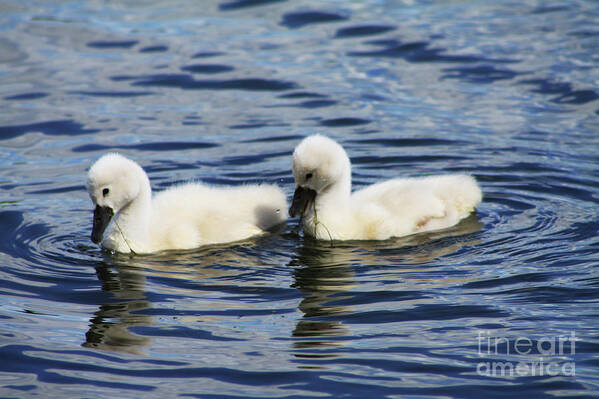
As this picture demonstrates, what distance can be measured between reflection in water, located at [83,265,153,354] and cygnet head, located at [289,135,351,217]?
1.49 meters

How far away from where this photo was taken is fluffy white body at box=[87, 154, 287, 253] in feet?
24.0

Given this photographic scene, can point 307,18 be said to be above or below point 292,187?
above

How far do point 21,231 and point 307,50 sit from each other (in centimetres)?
709

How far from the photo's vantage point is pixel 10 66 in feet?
45.4

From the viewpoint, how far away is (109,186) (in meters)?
7.27

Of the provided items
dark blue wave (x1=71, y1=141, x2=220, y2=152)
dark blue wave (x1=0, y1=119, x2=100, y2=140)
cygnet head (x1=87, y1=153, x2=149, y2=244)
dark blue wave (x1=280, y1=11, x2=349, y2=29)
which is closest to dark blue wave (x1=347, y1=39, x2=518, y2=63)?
dark blue wave (x1=280, y1=11, x2=349, y2=29)

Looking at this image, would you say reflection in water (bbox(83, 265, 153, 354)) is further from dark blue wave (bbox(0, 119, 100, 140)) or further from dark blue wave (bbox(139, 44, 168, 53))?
dark blue wave (bbox(139, 44, 168, 53))

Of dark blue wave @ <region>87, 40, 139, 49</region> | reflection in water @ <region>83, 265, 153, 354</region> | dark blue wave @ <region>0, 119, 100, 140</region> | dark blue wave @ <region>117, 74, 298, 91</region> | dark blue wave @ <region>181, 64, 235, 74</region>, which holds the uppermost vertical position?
dark blue wave @ <region>87, 40, 139, 49</region>

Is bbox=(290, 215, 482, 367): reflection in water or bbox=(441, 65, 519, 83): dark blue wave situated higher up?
bbox=(441, 65, 519, 83): dark blue wave

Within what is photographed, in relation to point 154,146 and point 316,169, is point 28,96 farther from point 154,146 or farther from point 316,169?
point 316,169

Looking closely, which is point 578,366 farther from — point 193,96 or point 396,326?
point 193,96

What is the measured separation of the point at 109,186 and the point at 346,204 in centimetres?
198

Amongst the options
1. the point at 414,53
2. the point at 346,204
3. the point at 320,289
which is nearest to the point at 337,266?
the point at 320,289

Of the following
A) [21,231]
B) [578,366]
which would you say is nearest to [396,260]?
[578,366]
